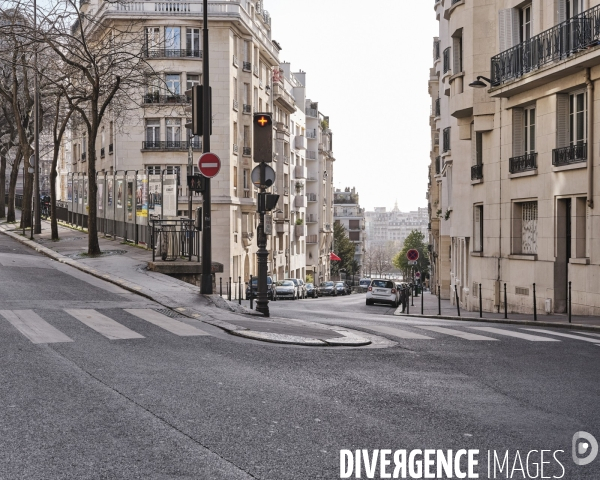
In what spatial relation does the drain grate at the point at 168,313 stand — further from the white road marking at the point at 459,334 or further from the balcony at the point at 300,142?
the balcony at the point at 300,142

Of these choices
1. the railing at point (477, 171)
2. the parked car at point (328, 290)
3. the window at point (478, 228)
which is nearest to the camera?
the railing at point (477, 171)

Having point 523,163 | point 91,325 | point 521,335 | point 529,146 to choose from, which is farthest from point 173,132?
point 91,325

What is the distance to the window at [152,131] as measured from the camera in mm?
58625

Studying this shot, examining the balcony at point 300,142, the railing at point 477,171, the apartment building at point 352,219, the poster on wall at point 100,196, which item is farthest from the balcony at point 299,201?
the apartment building at point 352,219

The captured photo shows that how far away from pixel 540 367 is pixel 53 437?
6592mm

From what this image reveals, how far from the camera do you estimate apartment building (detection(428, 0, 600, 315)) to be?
22312mm

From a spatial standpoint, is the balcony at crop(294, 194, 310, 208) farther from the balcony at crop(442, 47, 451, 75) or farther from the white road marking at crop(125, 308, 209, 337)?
the white road marking at crop(125, 308, 209, 337)

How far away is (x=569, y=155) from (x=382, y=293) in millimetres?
23052

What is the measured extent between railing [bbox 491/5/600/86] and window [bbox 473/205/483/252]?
5.49 m

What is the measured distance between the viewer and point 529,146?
2634cm

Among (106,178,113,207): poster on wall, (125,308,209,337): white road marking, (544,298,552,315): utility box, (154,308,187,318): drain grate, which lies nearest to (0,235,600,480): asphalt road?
(125,308,209,337): white road marking

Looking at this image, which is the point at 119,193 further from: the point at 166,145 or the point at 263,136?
the point at 166,145

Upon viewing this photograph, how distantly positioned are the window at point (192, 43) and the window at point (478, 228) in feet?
106

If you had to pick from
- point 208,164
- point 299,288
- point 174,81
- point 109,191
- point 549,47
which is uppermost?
point 174,81
